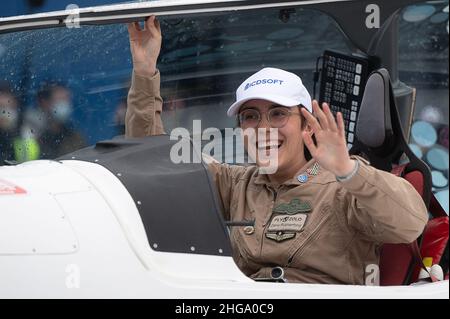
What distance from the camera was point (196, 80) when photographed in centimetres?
381

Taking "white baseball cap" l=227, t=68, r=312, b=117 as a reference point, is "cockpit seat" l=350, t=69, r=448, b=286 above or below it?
below

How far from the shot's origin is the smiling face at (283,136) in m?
2.72

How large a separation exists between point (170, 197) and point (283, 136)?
534mm

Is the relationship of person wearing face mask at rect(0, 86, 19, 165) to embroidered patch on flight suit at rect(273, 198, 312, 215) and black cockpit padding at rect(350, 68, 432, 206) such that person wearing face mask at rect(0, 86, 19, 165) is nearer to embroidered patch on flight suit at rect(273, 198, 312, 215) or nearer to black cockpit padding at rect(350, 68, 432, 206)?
embroidered patch on flight suit at rect(273, 198, 312, 215)

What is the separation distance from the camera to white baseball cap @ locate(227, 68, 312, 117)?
8.79 feet

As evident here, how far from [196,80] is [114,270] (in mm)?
1810

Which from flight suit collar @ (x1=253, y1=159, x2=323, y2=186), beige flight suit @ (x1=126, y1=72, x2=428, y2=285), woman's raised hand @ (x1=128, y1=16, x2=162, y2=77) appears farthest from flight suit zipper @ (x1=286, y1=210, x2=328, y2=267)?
woman's raised hand @ (x1=128, y1=16, x2=162, y2=77)

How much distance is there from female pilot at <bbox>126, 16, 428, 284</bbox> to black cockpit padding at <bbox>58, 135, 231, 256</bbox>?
0.31 m

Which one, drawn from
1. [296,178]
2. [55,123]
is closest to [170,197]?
[296,178]

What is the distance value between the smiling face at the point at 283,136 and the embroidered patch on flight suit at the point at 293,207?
4.8 inches

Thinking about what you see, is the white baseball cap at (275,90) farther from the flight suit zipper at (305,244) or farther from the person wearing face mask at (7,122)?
the person wearing face mask at (7,122)
